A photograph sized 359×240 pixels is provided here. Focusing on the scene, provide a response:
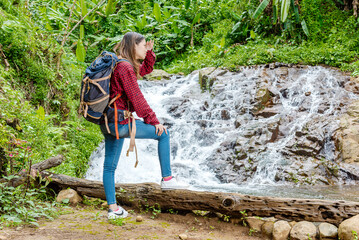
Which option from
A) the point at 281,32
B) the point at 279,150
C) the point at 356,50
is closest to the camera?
the point at 279,150

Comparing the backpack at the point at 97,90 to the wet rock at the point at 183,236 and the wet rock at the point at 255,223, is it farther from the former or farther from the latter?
the wet rock at the point at 255,223

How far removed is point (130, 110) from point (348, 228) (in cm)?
253

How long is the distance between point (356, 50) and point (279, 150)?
6.64 meters

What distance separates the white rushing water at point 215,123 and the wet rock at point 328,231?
9.68 feet

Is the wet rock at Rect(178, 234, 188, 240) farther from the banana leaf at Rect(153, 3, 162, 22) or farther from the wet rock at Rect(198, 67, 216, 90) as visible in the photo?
the banana leaf at Rect(153, 3, 162, 22)

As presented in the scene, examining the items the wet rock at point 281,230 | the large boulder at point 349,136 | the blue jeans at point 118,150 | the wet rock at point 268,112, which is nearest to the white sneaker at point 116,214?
the blue jeans at point 118,150

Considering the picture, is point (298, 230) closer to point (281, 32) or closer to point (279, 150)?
point (279, 150)

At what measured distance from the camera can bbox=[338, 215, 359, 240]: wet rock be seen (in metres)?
3.15

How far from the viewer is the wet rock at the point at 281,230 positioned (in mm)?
3496

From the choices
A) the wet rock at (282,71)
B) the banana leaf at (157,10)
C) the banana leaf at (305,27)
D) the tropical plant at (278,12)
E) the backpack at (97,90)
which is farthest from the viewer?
the banana leaf at (157,10)

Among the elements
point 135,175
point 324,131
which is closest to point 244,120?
point 324,131

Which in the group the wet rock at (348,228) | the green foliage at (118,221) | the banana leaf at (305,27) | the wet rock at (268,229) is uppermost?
the banana leaf at (305,27)

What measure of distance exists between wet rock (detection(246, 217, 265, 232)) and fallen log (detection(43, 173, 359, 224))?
0.34ft

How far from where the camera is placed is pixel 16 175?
13.4 feet
